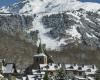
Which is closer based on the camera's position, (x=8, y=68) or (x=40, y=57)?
(x=8, y=68)

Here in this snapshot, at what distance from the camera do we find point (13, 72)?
4377 inches

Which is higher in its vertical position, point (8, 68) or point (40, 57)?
point (40, 57)

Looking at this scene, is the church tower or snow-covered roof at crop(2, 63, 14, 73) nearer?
snow-covered roof at crop(2, 63, 14, 73)

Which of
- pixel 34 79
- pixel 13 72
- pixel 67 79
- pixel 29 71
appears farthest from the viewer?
pixel 29 71

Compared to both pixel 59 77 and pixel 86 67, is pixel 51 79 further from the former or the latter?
pixel 86 67

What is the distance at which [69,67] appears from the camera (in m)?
128

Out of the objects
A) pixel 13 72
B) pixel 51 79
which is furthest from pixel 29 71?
pixel 51 79

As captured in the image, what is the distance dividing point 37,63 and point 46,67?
11.8 feet

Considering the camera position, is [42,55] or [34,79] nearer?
[34,79]

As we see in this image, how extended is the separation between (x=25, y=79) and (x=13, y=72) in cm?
1648

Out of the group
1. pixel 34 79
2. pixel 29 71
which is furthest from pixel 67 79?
pixel 29 71

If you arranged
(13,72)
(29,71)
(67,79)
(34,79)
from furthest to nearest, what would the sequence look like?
(29,71) < (13,72) < (34,79) < (67,79)

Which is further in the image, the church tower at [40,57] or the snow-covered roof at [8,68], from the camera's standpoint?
the church tower at [40,57]

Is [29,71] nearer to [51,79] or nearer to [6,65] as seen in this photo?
[6,65]
